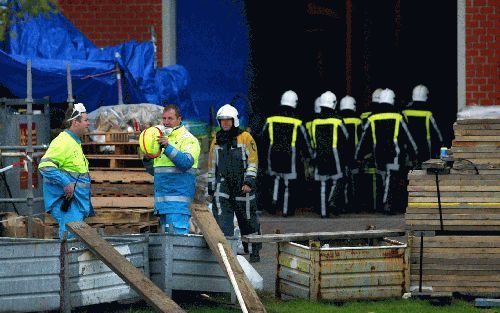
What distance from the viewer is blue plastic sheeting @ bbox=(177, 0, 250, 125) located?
810 inches

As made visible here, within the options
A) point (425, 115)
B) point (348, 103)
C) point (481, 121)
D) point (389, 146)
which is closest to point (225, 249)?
point (481, 121)

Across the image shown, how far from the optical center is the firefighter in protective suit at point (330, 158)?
65.3 ft

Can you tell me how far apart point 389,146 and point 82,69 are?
500 centimetres

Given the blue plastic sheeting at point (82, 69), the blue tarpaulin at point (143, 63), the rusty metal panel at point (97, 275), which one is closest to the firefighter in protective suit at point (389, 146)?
the blue tarpaulin at point (143, 63)

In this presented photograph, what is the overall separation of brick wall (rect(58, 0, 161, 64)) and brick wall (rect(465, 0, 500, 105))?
4.51m

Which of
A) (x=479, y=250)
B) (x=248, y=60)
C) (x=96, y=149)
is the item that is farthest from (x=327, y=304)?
(x=248, y=60)

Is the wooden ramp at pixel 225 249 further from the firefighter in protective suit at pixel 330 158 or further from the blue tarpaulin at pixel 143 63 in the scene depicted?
the firefighter in protective suit at pixel 330 158

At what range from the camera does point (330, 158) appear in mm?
19922

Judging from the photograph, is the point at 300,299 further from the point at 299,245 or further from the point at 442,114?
the point at 442,114

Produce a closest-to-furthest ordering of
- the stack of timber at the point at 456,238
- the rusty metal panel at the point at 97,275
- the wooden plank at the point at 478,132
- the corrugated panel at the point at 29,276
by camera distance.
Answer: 1. the corrugated panel at the point at 29,276
2. the rusty metal panel at the point at 97,275
3. the stack of timber at the point at 456,238
4. the wooden plank at the point at 478,132

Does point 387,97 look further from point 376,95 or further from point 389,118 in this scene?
point 376,95

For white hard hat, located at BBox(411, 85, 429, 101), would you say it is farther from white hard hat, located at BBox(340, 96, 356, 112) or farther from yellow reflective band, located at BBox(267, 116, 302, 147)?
yellow reflective band, located at BBox(267, 116, 302, 147)

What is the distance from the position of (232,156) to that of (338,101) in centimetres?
751

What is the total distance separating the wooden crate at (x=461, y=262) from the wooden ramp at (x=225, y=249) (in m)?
1.82
